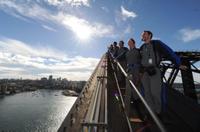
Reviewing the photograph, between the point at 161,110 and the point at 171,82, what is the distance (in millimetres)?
5544

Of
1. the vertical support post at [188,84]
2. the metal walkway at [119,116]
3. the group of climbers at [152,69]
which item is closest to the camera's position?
the metal walkway at [119,116]

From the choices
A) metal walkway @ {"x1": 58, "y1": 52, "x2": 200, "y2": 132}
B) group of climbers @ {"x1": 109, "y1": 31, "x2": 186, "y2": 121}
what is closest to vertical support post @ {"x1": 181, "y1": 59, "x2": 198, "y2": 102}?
metal walkway @ {"x1": 58, "y1": 52, "x2": 200, "y2": 132}

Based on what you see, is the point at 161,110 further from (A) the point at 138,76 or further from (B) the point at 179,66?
(A) the point at 138,76

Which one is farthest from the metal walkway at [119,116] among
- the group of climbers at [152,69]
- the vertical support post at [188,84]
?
the vertical support post at [188,84]

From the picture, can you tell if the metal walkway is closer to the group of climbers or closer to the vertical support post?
the group of climbers

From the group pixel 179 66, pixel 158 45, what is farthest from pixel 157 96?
pixel 158 45

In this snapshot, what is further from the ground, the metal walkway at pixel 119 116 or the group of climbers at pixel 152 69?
the group of climbers at pixel 152 69

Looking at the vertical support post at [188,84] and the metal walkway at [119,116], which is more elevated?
the vertical support post at [188,84]

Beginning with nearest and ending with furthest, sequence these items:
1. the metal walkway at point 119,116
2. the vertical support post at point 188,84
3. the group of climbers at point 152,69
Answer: the metal walkway at point 119,116
the group of climbers at point 152,69
the vertical support post at point 188,84

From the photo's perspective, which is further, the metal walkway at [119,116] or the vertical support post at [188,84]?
the vertical support post at [188,84]

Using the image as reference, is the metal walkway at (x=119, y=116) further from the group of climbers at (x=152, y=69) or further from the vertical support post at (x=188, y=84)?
the vertical support post at (x=188, y=84)

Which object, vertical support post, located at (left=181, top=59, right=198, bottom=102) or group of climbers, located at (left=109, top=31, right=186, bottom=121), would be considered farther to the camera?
vertical support post, located at (left=181, top=59, right=198, bottom=102)

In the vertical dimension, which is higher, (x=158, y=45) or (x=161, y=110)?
(x=158, y=45)

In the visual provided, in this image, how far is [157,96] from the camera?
165 inches
